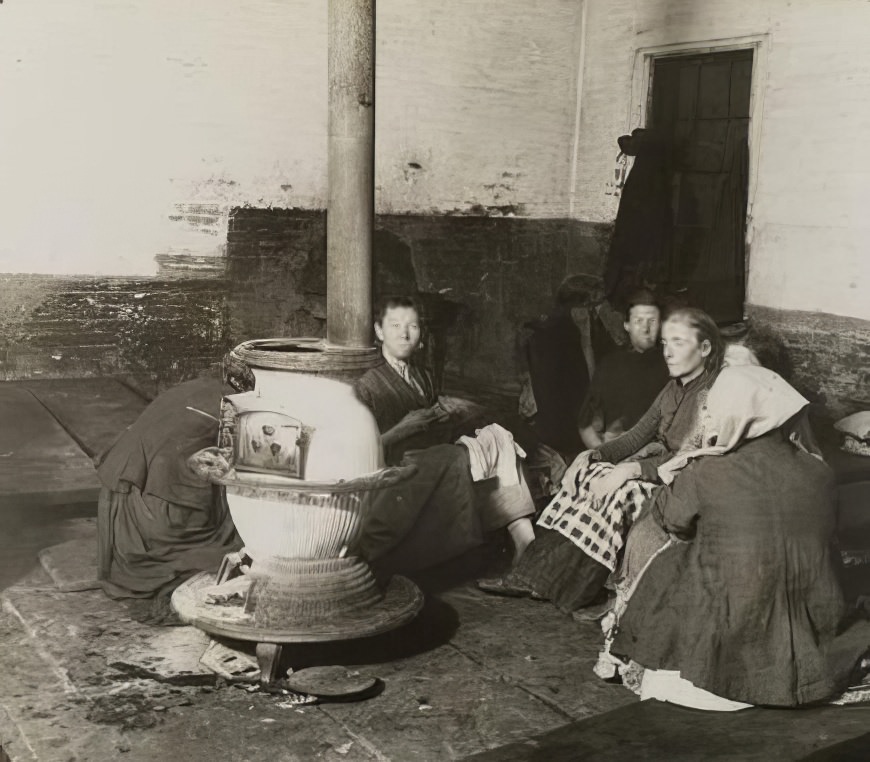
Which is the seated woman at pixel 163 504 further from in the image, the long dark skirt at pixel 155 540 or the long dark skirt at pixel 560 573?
the long dark skirt at pixel 560 573

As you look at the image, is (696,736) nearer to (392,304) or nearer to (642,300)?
(392,304)

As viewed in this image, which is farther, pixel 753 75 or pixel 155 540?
pixel 753 75

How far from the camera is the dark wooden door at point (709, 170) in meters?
8.54

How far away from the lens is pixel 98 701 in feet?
13.7

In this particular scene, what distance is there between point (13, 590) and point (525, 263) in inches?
239

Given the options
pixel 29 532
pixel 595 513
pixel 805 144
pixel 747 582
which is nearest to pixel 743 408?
pixel 747 582

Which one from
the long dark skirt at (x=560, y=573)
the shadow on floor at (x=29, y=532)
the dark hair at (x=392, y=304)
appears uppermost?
the dark hair at (x=392, y=304)

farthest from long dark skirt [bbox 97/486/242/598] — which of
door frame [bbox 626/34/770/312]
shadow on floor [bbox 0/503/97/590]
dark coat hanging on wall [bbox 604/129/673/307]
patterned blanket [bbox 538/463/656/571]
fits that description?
door frame [bbox 626/34/770/312]

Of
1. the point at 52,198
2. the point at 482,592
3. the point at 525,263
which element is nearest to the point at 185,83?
the point at 52,198

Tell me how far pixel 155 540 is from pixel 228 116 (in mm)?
4622

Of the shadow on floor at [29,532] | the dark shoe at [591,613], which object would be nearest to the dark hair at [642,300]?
the dark shoe at [591,613]

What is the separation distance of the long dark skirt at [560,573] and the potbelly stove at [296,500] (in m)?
0.93

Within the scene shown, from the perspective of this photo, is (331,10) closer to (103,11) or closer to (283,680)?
(283,680)

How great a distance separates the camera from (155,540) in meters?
5.05
